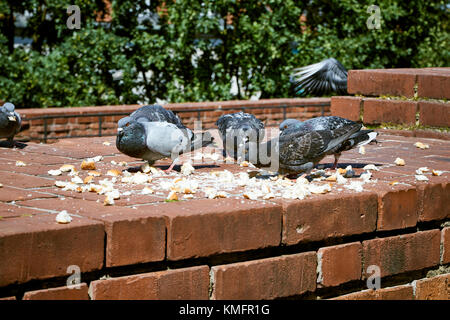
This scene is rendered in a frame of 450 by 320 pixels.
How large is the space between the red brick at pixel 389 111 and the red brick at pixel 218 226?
387 centimetres

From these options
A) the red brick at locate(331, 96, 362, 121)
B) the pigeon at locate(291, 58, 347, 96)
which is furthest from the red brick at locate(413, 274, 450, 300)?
the pigeon at locate(291, 58, 347, 96)

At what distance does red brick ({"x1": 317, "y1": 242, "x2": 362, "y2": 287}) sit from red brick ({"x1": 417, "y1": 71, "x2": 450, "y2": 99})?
3387 mm

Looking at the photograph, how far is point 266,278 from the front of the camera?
3.65 meters

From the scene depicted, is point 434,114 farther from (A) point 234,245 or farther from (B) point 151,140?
(A) point 234,245

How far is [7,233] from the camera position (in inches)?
115

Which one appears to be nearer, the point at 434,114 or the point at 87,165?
the point at 87,165

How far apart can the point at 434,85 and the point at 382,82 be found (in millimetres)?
611

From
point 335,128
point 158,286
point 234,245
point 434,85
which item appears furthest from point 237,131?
point 158,286

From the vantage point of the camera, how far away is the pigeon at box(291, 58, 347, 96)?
13.3m

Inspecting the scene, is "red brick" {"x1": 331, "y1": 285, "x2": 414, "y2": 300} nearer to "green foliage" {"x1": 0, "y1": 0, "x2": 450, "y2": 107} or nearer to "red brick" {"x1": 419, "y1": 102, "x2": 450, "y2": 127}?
"red brick" {"x1": 419, "y1": 102, "x2": 450, "y2": 127}

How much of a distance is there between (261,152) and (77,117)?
624cm

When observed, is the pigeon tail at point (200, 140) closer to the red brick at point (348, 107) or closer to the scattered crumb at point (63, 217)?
the scattered crumb at point (63, 217)
